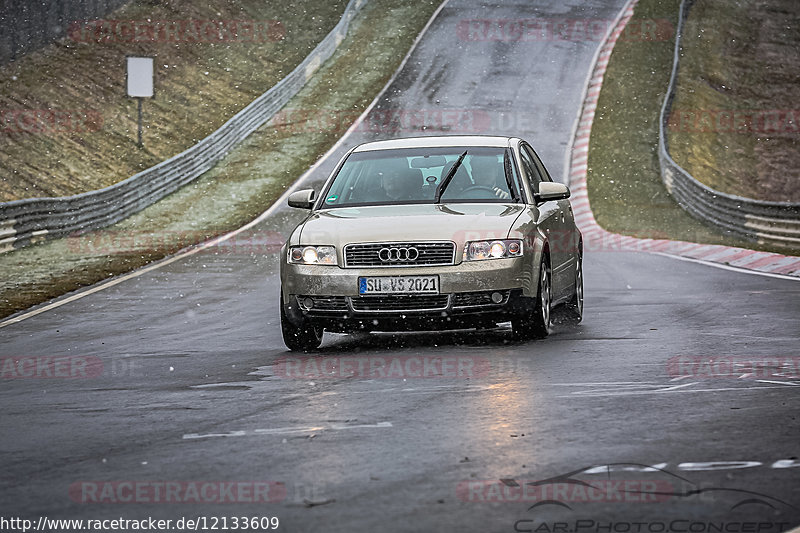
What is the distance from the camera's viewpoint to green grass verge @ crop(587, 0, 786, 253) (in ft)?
103

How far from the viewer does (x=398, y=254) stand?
1141 centimetres

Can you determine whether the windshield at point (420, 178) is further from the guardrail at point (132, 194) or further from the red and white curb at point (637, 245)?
the guardrail at point (132, 194)

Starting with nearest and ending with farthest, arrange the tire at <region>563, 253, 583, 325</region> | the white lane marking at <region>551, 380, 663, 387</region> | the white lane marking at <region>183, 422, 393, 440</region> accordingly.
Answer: the white lane marking at <region>183, 422, 393, 440</region> < the white lane marking at <region>551, 380, 663, 387</region> < the tire at <region>563, 253, 583, 325</region>

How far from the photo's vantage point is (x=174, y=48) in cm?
5294

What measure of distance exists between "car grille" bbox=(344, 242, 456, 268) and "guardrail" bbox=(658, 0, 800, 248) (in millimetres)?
15536

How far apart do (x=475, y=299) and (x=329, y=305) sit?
1.16 m

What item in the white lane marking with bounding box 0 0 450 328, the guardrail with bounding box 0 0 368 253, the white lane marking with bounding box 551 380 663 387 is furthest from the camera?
the guardrail with bounding box 0 0 368 253

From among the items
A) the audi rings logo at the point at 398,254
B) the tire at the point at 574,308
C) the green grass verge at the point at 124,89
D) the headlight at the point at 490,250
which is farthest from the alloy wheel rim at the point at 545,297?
the green grass verge at the point at 124,89

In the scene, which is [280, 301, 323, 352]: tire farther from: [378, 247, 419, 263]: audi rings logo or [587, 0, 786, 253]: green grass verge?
[587, 0, 786, 253]: green grass verge

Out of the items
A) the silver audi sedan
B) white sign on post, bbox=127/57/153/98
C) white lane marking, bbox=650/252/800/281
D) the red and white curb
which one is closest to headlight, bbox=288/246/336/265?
the silver audi sedan

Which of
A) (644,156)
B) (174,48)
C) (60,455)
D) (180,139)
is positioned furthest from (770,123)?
(60,455)

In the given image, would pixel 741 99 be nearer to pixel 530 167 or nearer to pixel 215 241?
pixel 215 241

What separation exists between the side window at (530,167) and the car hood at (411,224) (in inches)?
38.6

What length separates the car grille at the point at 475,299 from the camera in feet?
37.2
